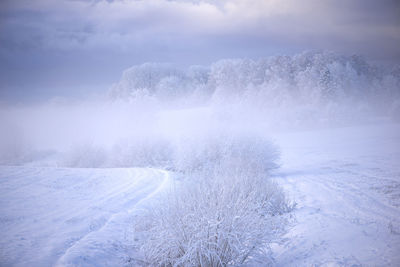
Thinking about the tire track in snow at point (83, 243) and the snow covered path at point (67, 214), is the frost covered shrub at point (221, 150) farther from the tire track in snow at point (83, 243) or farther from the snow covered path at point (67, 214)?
the tire track in snow at point (83, 243)

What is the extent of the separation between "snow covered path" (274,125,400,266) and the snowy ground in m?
0.01

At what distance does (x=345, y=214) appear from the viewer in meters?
4.74

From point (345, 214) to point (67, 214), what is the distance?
602 centimetres

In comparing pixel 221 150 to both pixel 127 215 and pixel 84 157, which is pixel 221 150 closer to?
pixel 127 215

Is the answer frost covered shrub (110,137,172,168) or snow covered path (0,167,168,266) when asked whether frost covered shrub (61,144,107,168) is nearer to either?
frost covered shrub (110,137,172,168)

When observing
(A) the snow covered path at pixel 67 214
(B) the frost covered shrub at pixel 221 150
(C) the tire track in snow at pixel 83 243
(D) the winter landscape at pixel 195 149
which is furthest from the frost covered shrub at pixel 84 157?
(C) the tire track in snow at pixel 83 243

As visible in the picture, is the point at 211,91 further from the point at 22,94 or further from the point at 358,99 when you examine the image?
the point at 22,94

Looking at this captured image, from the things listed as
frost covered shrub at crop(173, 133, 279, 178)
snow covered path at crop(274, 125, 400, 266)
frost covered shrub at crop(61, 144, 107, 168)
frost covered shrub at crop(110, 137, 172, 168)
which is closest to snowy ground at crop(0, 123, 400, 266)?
snow covered path at crop(274, 125, 400, 266)

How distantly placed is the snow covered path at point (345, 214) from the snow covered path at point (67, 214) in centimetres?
296

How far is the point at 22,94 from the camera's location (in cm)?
1686

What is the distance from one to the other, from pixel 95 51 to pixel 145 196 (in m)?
22.7

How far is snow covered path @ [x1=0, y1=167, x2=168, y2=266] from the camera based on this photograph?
338 centimetres

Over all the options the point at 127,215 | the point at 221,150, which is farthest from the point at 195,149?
the point at 127,215

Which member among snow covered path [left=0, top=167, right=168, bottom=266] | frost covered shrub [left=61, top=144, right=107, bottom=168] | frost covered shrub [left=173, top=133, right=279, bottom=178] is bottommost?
frost covered shrub [left=61, top=144, right=107, bottom=168]
